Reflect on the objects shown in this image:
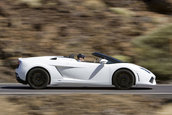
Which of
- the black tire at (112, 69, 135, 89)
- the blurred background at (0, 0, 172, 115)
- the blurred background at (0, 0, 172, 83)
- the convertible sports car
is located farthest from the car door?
the blurred background at (0, 0, 172, 83)

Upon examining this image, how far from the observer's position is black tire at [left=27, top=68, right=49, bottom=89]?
1146 centimetres

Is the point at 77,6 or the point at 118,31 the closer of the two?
the point at 118,31

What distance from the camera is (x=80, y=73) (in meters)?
11.5

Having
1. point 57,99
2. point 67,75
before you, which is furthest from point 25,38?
point 57,99

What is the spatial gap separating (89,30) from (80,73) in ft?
34.7

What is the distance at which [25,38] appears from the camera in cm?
2114

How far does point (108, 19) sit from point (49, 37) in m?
4.11

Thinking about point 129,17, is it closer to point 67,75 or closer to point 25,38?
point 25,38

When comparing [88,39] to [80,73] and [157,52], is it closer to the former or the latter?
[157,52]

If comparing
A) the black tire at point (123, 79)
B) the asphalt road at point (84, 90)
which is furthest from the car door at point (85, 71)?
the asphalt road at point (84, 90)

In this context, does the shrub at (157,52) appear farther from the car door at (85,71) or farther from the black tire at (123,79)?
the car door at (85,71)

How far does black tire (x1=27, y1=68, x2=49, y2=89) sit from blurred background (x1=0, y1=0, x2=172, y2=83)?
5449 mm

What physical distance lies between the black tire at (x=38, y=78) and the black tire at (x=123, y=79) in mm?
1950

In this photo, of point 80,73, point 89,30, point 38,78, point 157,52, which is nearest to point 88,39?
point 89,30
